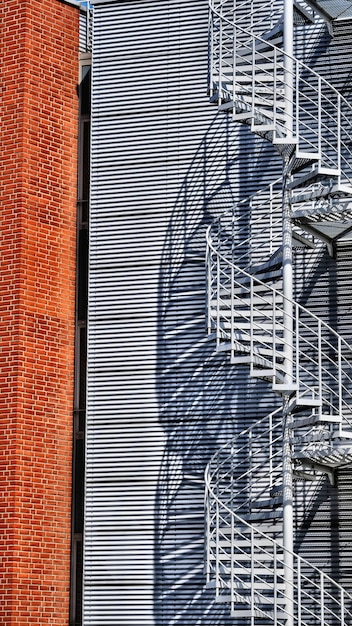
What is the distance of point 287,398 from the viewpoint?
15273 millimetres

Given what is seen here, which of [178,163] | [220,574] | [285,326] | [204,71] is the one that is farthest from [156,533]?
[204,71]

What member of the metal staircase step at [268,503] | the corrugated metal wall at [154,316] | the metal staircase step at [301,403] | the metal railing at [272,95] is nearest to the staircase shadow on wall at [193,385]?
the corrugated metal wall at [154,316]

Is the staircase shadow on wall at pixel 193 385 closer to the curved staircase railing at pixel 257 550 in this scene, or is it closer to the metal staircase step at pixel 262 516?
the curved staircase railing at pixel 257 550

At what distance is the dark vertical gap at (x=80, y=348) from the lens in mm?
17328

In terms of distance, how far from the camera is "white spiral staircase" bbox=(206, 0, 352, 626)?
47.8 ft

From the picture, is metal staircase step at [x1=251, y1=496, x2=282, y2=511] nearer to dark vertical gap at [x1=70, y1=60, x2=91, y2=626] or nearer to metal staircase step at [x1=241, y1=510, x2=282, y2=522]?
metal staircase step at [x1=241, y1=510, x2=282, y2=522]

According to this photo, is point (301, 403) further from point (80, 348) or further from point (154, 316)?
point (80, 348)

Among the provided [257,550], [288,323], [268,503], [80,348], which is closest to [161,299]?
[80,348]

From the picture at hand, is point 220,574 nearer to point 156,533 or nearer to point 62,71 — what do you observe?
point 156,533

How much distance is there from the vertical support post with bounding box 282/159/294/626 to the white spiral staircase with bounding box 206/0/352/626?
0.02m

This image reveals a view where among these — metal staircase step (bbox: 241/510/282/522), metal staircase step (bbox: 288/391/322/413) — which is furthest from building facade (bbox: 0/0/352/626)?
metal staircase step (bbox: 288/391/322/413)

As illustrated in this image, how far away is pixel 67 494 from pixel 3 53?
6229 mm

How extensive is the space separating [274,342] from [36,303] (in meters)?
4.14

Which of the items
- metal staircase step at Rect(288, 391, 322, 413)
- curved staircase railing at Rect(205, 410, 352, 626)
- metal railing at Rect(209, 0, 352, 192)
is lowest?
curved staircase railing at Rect(205, 410, 352, 626)
